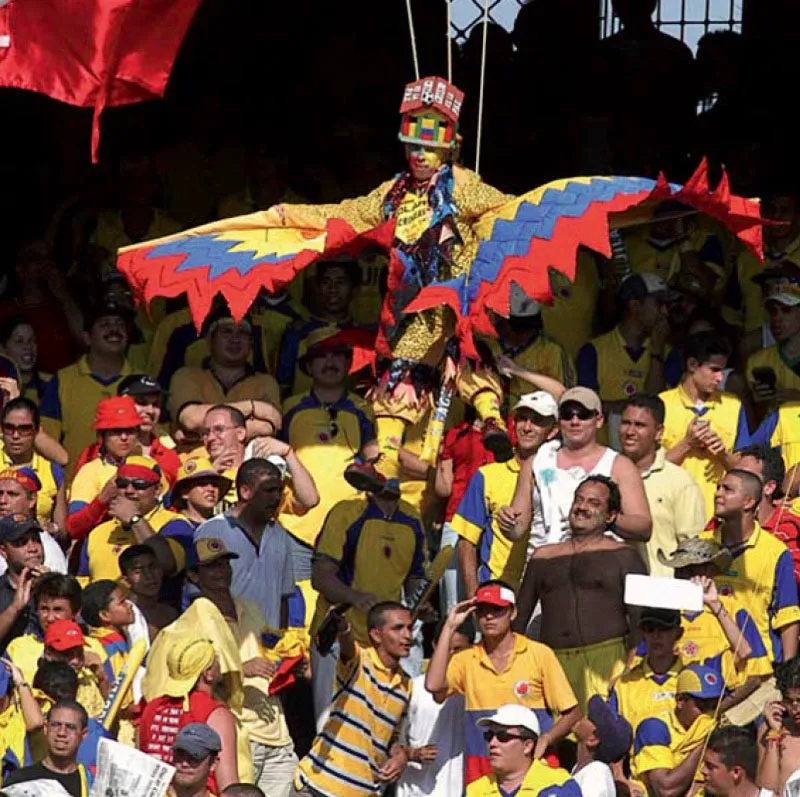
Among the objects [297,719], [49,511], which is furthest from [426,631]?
[49,511]

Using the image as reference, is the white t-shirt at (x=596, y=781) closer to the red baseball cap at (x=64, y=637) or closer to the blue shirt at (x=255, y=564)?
the blue shirt at (x=255, y=564)

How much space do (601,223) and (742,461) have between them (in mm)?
1326

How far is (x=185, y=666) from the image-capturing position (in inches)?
568

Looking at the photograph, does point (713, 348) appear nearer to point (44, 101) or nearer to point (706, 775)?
point (706, 775)

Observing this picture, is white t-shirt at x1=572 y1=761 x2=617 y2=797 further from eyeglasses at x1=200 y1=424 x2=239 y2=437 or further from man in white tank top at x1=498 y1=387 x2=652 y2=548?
eyeglasses at x1=200 y1=424 x2=239 y2=437

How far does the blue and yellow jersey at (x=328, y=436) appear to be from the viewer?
17.0 metres

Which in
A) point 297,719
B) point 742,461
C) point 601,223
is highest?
point 601,223

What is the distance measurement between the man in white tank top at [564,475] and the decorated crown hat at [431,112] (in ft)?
4.81

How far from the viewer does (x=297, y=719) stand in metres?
16.3

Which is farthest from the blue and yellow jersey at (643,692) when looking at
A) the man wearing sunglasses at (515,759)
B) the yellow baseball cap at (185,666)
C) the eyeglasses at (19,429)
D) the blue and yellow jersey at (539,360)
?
the eyeglasses at (19,429)

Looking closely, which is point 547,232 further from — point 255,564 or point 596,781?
point 596,781

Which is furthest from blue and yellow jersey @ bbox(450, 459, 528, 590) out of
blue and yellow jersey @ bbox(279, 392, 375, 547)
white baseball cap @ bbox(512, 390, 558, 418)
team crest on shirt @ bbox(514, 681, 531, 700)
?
team crest on shirt @ bbox(514, 681, 531, 700)

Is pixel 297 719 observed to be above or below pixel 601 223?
below

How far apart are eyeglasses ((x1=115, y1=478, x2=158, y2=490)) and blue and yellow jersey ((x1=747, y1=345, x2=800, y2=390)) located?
128 inches
